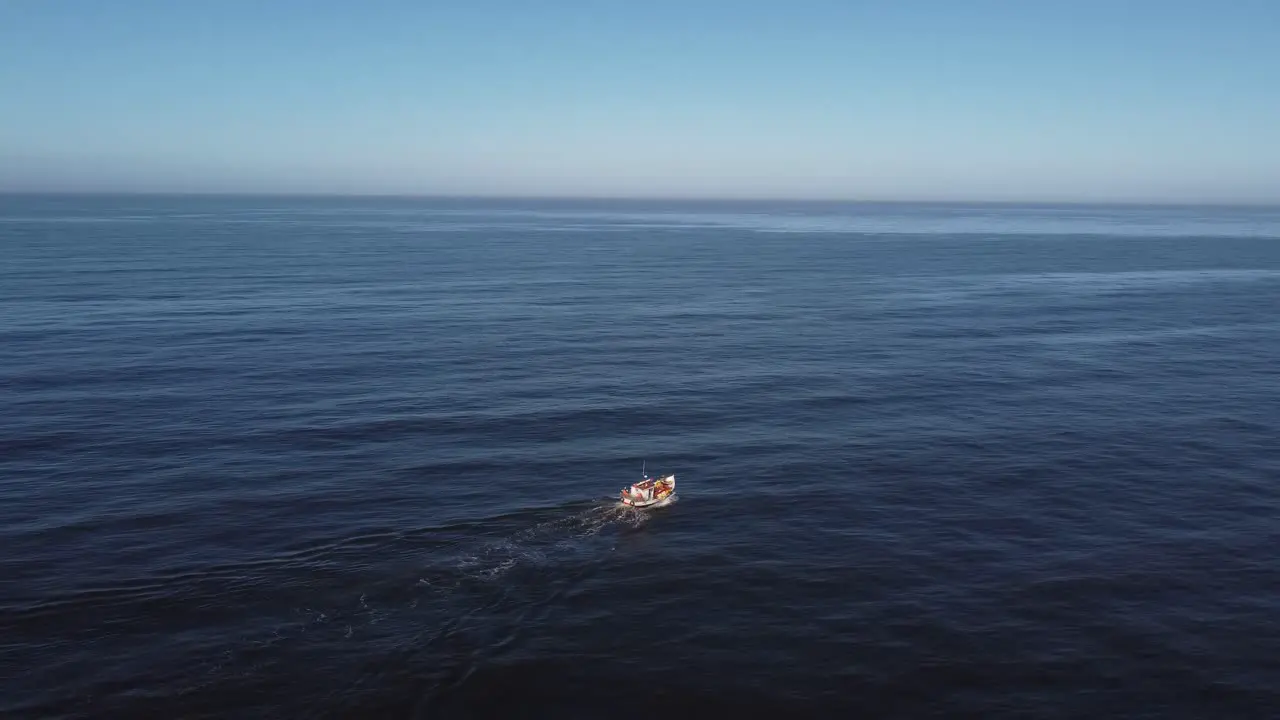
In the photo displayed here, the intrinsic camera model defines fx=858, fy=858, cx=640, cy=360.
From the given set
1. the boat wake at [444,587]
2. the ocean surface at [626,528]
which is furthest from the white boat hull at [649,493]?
the ocean surface at [626,528]

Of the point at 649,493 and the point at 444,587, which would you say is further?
the point at 649,493

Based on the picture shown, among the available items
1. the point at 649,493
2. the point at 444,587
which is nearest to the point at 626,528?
the point at 649,493

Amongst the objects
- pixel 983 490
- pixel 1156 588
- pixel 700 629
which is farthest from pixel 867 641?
pixel 983 490

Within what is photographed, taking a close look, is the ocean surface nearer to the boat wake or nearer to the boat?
the boat wake

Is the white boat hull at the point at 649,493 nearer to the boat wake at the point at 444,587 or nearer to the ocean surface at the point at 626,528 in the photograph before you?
the boat wake at the point at 444,587

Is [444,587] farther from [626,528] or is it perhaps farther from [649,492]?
[649,492]

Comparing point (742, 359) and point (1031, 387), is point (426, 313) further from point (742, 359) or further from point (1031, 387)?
point (1031, 387)
